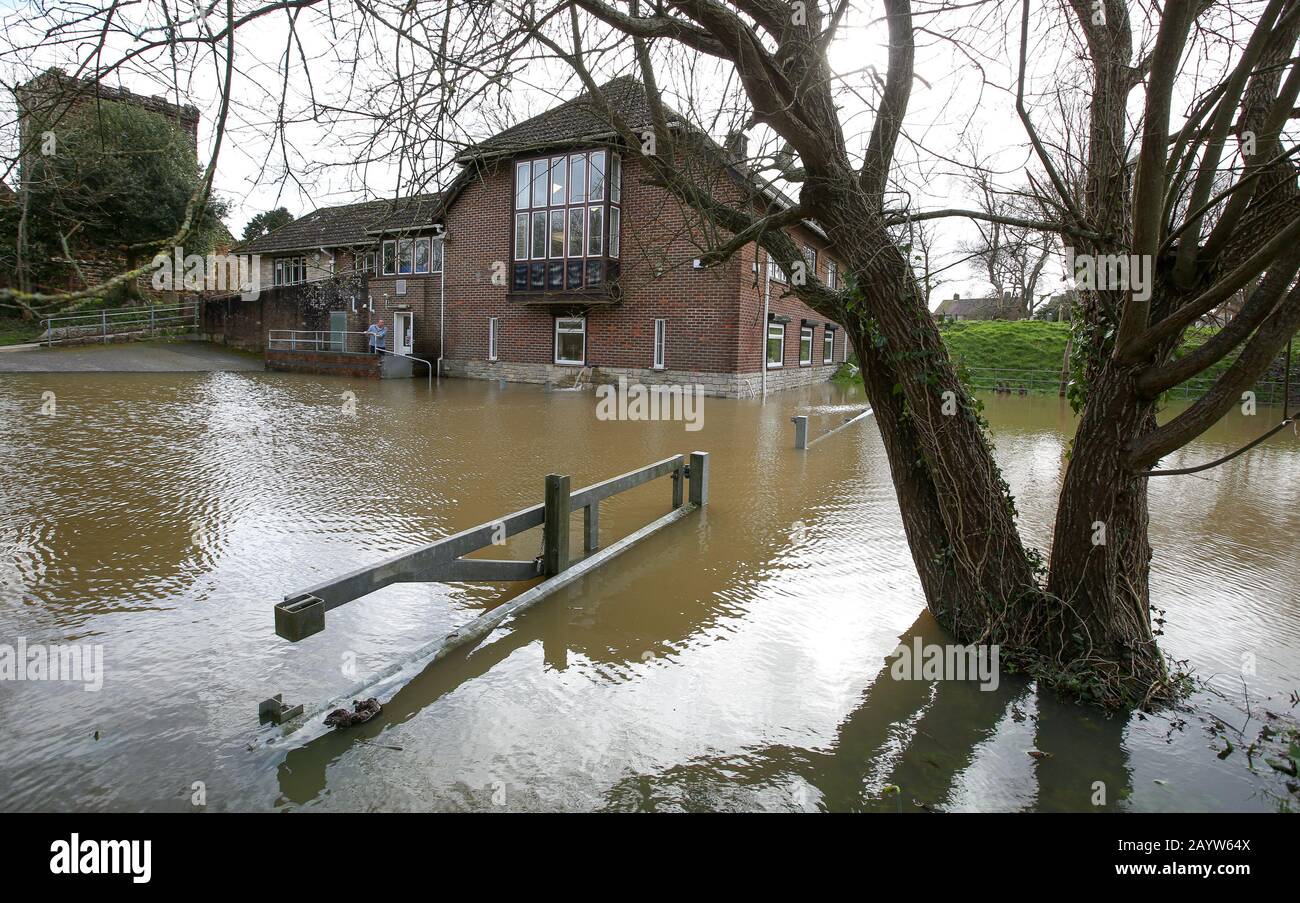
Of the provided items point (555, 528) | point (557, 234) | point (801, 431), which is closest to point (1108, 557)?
point (555, 528)

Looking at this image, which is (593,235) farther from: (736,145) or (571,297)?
(736,145)

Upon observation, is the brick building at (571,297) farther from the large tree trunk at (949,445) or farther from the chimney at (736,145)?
the large tree trunk at (949,445)

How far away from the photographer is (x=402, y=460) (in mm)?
9852

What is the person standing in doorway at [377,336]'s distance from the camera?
23.8 metres

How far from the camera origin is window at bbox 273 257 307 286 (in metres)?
28.6

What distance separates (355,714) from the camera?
11.6 ft

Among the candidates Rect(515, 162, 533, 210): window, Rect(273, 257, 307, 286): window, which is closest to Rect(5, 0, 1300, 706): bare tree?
Rect(515, 162, 533, 210): window

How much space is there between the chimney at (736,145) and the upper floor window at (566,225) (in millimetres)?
14063

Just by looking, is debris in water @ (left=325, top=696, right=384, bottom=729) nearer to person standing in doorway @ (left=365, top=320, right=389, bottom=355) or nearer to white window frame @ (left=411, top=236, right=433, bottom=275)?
person standing in doorway @ (left=365, top=320, right=389, bottom=355)

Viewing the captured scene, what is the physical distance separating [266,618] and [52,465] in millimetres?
5993

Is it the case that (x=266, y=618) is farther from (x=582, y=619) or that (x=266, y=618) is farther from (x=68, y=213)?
(x=68, y=213)

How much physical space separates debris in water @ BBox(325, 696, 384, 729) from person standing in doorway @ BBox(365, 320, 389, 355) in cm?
2159

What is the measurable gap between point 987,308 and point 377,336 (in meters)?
45.4
